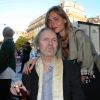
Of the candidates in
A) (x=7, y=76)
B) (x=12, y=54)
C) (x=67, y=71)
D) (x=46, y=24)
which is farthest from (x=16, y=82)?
(x=12, y=54)

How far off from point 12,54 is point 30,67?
3450 millimetres

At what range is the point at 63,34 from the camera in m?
4.31

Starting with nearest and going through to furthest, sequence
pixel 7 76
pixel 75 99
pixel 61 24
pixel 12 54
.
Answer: pixel 75 99 < pixel 61 24 < pixel 7 76 < pixel 12 54

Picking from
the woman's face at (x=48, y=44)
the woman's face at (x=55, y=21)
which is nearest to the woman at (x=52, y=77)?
the woman's face at (x=48, y=44)

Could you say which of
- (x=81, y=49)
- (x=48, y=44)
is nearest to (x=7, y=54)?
(x=81, y=49)

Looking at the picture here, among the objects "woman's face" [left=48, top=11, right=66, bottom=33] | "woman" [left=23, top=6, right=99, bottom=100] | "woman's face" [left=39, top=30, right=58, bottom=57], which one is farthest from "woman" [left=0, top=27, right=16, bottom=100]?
"woman's face" [left=39, top=30, right=58, bottom=57]

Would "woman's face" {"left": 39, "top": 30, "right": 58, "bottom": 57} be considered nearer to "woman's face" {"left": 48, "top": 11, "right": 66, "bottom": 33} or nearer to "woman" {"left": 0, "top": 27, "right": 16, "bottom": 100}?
"woman's face" {"left": 48, "top": 11, "right": 66, "bottom": 33}

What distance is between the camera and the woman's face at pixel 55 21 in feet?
13.8

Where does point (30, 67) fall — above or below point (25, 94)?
above

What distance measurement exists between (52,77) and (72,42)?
1029mm

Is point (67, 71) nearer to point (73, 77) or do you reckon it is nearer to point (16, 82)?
point (73, 77)

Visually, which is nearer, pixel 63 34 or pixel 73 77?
pixel 73 77

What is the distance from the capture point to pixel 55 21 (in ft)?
13.8

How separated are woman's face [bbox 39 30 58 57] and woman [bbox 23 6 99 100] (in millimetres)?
705
